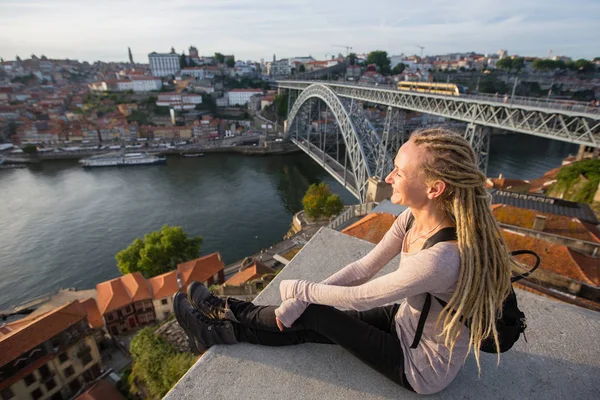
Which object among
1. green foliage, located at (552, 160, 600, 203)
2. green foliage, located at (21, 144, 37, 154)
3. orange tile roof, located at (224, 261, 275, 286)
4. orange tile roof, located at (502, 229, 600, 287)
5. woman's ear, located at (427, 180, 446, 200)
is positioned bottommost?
green foliage, located at (21, 144, 37, 154)

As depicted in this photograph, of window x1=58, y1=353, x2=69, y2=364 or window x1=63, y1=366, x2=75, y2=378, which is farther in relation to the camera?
window x1=63, y1=366, x2=75, y2=378

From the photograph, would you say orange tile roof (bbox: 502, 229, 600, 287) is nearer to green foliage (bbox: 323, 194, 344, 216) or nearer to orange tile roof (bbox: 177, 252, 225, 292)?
orange tile roof (bbox: 177, 252, 225, 292)

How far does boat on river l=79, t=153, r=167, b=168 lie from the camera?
30.2 metres

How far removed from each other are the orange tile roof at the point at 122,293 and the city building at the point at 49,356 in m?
1.98

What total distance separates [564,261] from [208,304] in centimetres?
631

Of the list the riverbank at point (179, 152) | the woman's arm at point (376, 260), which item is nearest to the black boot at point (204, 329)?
the woman's arm at point (376, 260)

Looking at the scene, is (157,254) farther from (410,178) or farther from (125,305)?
(410,178)

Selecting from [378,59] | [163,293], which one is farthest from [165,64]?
[163,293]

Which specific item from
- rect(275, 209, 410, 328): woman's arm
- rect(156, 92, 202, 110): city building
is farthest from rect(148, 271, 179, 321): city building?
rect(156, 92, 202, 110): city building

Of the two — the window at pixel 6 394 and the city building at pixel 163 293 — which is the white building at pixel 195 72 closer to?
the city building at pixel 163 293

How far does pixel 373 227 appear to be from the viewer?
22.5 feet

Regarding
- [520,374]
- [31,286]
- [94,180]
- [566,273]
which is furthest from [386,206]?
[94,180]

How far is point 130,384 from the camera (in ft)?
22.2

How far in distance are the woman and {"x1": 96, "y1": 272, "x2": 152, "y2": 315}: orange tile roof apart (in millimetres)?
10011
